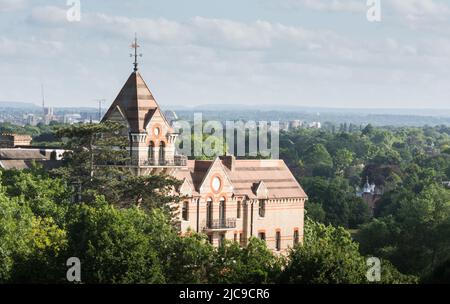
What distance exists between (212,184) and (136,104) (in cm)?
673

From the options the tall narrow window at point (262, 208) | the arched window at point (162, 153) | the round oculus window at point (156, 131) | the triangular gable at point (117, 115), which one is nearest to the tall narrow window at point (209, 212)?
the arched window at point (162, 153)

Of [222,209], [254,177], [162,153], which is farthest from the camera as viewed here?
[254,177]

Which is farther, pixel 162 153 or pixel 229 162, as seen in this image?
pixel 229 162

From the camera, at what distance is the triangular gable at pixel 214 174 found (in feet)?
303

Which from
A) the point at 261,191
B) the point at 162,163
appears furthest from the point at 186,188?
the point at 261,191

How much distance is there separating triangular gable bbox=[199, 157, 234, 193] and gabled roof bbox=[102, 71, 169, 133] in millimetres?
4945

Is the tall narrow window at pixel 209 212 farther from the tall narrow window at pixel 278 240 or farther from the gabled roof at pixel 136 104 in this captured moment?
the tall narrow window at pixel 278 240

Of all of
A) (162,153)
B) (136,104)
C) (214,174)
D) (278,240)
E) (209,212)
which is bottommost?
(278,240)

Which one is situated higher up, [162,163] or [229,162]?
[162,163]

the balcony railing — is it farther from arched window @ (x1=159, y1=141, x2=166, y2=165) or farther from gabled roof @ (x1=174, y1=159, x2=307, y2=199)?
gabled roof @ (x1=174, y1=159, x2=307, y2=199)

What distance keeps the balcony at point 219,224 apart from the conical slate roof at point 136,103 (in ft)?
22.8

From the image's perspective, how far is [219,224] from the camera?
93.4 meters

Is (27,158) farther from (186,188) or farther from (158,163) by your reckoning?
(186,188)

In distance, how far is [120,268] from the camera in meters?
69.2
